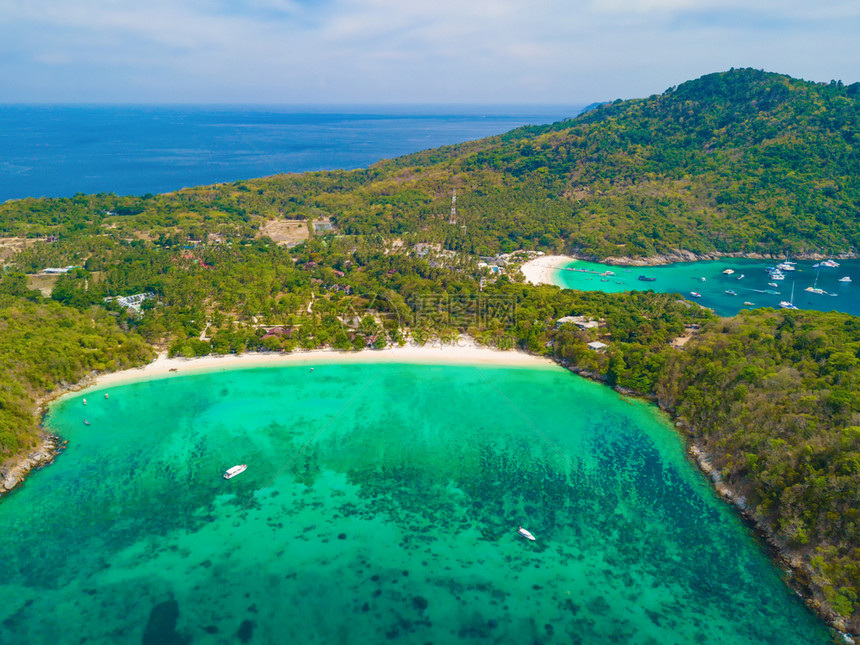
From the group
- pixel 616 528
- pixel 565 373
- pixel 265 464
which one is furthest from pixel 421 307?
pixel 616 528

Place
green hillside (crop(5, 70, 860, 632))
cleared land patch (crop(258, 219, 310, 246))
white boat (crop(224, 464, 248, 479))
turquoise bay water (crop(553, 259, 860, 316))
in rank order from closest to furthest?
1. green hillside (crop(5, 70, 860, 632))
2. white boat (crop(224, 464, 248, 479))
3. turquoise bay water (crop(553, 259, 860, 316))
4. cleared land patch (crop(258, 219, 310, 246))

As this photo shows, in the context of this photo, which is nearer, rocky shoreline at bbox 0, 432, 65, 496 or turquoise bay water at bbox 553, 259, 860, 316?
rocky shoreline at bbox 0, 432, 65, 496

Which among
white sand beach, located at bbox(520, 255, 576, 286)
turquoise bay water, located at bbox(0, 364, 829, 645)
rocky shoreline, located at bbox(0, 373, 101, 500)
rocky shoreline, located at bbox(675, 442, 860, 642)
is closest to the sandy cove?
turquoise bay water, located at bbox(0, 364, 829, 645)

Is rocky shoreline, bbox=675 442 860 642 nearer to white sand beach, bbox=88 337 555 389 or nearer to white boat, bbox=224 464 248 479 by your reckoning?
white sand beach, bbox=88 337 555 389

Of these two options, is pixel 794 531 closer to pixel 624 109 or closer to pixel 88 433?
pixel 88 433

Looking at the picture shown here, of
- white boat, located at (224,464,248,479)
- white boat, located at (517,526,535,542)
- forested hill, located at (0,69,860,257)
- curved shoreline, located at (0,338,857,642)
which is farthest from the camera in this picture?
forested hill, located at (0,69,860,257)

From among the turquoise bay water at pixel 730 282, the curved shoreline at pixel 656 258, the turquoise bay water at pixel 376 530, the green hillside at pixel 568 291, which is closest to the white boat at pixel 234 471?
the turquoise bay water at pixel 376 530

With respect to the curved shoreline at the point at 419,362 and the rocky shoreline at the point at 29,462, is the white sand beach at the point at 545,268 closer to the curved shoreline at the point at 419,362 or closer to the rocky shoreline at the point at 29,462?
the curved shoreline at the point at 419,362
